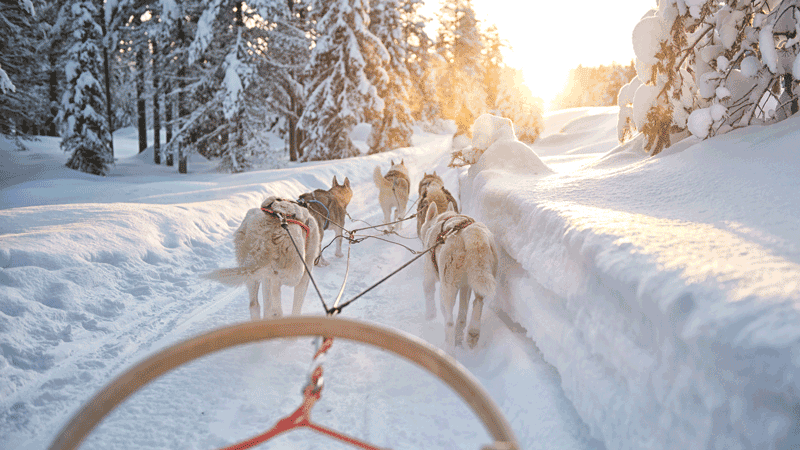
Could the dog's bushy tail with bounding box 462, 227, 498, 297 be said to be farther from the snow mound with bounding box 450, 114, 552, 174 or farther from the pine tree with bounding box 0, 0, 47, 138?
the pine tree with bounding box 0, 0, 47, 138

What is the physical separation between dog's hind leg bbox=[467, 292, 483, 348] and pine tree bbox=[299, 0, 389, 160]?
59.9 ft

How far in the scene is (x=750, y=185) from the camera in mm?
2891

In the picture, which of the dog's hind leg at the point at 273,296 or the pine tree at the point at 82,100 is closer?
the dog's hind leg at the point at 273,296

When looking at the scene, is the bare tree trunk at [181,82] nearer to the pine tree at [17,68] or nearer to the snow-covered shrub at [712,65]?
the pine tree at [17,68]

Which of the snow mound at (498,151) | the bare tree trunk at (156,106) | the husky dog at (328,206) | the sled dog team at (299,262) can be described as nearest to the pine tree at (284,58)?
the bare tree trunk at (156,106)

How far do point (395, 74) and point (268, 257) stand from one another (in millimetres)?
21854

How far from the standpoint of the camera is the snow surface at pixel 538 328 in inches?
62.2

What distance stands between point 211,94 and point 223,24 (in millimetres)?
3181

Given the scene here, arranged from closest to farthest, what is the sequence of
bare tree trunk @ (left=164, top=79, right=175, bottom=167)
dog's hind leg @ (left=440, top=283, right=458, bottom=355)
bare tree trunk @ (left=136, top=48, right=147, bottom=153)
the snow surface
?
the snow surface, dog's hind leg @ (left=440, top=283, right=458, bottom=355), bare tree trunk @ (left=164, top=79, right=175, bottom=167), bare tree trunk @ (left=136, top=48, right=147, bottom=153)

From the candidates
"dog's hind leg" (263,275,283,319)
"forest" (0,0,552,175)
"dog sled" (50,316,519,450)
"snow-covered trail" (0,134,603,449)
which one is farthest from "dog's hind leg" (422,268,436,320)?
"forest" (0,0,552,175)

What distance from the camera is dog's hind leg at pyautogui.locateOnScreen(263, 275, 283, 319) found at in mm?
3447

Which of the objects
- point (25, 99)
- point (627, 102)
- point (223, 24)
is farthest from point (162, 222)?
point (25, 99)

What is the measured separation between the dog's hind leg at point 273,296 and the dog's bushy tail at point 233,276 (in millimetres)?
195

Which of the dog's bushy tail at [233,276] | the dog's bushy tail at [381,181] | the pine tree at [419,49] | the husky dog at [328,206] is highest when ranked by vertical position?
the pine tree at [419,49]
